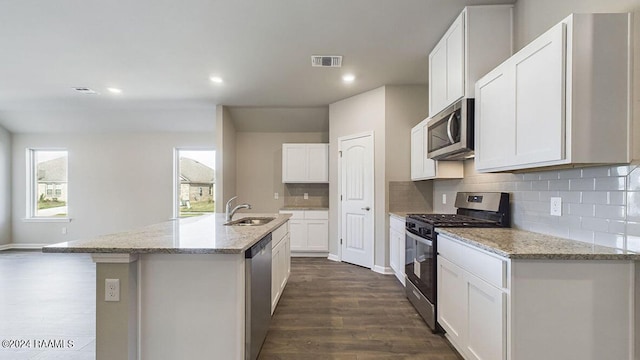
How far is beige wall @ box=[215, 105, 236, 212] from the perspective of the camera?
17.3 feet

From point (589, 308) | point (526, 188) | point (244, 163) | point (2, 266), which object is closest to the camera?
point (589, 308)

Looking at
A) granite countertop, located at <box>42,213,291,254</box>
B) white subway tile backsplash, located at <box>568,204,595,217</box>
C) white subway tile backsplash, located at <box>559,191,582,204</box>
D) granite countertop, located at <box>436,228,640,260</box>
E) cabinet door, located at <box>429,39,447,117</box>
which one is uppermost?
cabinet door, located at <box>429,39,447,117</box>

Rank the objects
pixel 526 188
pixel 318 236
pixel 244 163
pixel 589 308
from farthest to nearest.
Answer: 1. pixel 244 163
2. pixel 318 236
3. pixel 526 188
4. pixel 589 308

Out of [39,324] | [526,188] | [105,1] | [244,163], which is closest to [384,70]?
[526,188]

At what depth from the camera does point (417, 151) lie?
388 centimetres

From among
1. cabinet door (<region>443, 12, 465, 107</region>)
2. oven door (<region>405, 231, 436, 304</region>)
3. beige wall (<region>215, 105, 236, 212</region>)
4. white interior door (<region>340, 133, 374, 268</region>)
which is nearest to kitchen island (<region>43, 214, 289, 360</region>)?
oven door (<region>405, 231, 436, 304</region>)

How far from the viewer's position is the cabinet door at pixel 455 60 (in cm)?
250

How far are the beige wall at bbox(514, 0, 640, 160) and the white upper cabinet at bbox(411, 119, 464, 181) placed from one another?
1300 mm

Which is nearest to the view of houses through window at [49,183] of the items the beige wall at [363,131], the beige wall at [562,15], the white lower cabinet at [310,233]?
the white lower cabinet at [310,233]

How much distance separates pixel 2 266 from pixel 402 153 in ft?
21.5

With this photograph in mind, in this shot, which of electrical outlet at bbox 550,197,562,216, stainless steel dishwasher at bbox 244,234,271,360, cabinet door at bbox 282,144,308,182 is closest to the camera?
stainless steel dishwasher at bbox 244,234,271,360

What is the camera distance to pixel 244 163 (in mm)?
6188

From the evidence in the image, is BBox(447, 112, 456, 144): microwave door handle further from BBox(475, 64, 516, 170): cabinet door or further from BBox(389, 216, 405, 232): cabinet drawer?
BBox(389, 216, 405, 232): cabinet drawer

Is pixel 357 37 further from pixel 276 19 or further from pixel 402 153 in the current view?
pixel 402 153
